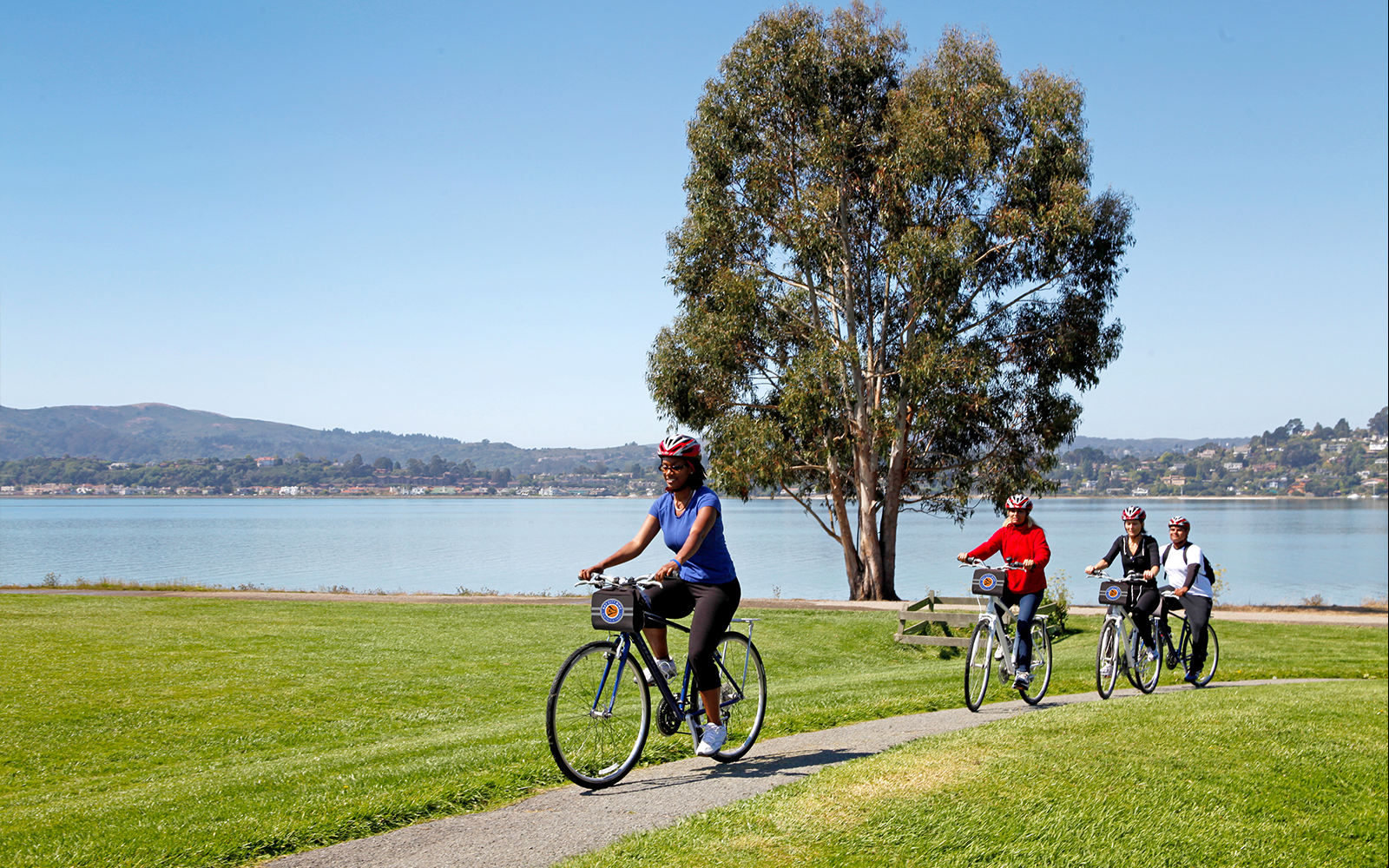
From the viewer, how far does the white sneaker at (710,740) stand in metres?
6.46

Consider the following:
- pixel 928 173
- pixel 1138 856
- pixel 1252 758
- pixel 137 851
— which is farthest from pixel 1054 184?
pixel 137 851

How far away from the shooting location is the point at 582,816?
5438mm

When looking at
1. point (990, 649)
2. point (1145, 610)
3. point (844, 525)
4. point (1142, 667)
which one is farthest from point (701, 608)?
point (844, 525)

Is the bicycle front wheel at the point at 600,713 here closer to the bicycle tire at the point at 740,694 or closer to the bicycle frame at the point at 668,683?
the bicycle frame at the point at 668,683

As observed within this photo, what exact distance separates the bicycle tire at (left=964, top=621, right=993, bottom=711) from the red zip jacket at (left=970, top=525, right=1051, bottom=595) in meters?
0.50

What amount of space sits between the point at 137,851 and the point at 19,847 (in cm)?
79

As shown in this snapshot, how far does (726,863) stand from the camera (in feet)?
15.5

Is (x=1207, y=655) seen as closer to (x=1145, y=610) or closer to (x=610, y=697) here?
(x=1145, y=610)

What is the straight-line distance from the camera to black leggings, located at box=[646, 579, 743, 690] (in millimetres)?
6117

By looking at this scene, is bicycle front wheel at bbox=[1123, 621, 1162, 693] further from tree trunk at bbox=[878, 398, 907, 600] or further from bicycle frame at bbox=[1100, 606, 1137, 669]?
tree trunk at bbox=[878, 398, 907, 600]

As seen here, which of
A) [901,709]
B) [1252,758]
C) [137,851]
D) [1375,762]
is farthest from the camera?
[901,709]

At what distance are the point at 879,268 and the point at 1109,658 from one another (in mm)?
15955

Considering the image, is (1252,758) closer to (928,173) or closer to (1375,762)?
(1375,762)

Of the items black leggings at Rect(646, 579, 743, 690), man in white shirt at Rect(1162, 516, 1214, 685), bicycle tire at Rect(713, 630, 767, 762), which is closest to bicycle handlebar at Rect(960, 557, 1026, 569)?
man in white shirt at Rect(1162, 516, 1214, 685)
